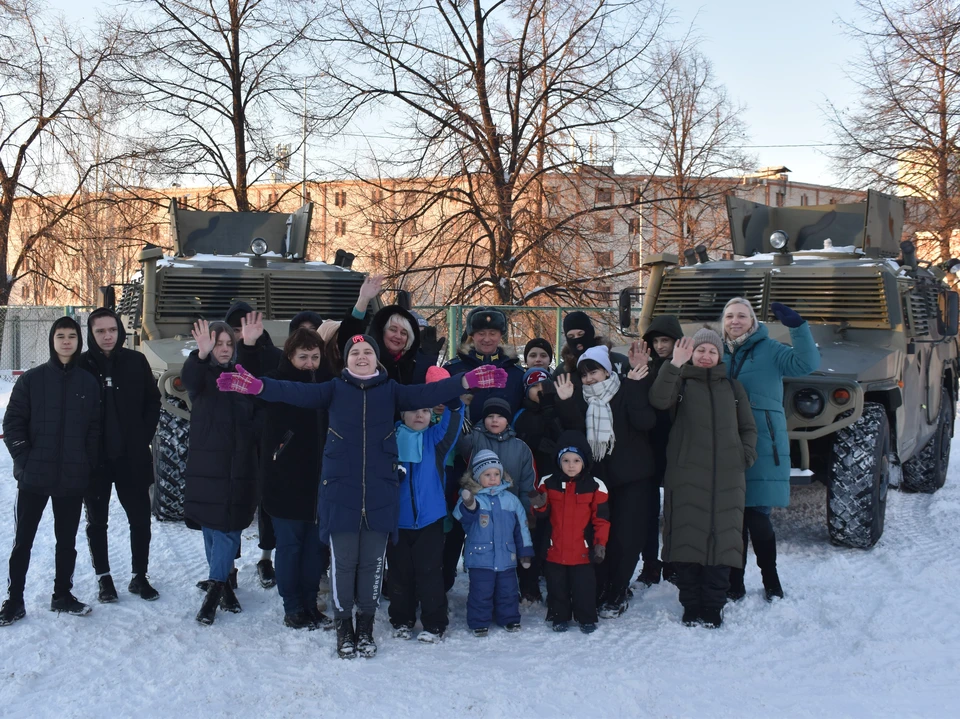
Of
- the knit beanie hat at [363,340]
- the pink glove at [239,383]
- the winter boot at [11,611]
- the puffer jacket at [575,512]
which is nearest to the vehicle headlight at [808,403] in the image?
the puffer jacket at [575,512]

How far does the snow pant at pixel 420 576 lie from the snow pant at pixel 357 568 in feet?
0.71

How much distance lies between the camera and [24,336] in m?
19.8

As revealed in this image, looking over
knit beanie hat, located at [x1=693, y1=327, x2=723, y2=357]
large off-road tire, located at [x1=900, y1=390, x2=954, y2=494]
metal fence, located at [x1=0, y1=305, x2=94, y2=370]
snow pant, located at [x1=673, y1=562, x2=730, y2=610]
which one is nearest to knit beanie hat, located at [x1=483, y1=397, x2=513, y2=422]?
knit beanie hat, located at [x1=693, y1=327, x2=723, y2=357]

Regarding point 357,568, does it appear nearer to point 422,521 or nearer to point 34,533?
point 422,521

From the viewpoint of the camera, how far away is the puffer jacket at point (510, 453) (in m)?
4.86

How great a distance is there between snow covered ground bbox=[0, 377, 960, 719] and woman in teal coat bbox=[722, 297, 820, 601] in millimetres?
268

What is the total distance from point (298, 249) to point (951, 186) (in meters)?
14.2

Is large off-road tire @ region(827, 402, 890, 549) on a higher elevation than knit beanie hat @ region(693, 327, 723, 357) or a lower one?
lower

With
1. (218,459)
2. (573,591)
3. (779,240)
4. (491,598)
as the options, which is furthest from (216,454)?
(779,240)

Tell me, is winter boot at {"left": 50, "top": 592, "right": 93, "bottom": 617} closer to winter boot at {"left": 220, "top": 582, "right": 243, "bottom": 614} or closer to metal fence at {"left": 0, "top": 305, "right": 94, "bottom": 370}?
winter boot at {"left": 220, "top": 582, "right": 243, "bottom": 614}

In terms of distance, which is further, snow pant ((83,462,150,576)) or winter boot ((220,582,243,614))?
snow pant ((83,462,150,576))

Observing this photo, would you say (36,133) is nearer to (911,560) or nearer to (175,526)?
(175,526)

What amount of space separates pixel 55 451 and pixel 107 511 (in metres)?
0.56

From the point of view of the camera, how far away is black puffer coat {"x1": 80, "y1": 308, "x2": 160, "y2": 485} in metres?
5.04
